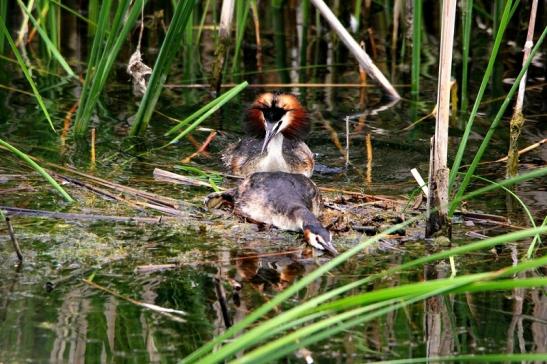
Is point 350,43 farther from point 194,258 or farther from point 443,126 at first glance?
point 194,258

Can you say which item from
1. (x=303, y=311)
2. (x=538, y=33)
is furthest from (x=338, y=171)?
(x=538, y=33)

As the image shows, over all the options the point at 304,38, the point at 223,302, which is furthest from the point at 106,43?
the point at 304,38

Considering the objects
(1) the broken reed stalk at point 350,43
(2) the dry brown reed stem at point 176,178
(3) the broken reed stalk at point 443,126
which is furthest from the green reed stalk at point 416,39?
(3) the broken reed stalk at point 443,126

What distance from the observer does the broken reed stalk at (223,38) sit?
30.8 ft

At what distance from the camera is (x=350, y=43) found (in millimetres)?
9172

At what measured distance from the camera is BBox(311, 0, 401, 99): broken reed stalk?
9023mm

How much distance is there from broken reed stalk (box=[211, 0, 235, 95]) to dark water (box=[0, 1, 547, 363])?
0.98 ft

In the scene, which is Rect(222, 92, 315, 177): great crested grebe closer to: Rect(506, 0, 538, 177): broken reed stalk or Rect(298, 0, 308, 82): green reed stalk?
Rect(506, 0, 538, 177): broken reed stalk

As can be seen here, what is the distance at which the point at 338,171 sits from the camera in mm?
8250

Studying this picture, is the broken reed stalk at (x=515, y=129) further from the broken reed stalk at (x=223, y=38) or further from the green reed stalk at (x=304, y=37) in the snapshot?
the green reed stalk at (x=304, y=37)

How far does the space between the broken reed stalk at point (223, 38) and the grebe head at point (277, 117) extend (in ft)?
5.56

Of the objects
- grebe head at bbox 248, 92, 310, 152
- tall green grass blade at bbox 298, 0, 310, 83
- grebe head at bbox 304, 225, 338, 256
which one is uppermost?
tall green grass blade at bbox 298, 0, 310, 83

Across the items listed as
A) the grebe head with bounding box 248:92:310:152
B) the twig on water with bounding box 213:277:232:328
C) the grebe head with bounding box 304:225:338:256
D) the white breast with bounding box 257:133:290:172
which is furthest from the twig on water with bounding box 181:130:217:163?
the twig on water with bounding box 213:277:232:328

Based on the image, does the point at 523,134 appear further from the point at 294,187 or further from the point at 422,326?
the point at 422,326
